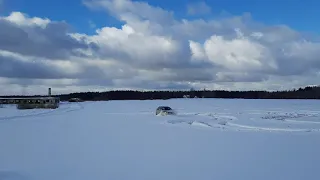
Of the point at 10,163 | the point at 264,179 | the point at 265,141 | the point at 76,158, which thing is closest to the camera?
the point at 264,179

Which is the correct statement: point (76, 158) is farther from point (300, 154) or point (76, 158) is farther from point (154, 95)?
point (154, 95)

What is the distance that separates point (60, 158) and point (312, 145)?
10.8m

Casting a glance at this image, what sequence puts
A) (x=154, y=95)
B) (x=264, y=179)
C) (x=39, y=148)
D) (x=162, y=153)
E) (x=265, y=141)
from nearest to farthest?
(x=264, y=179) → (x=162, y=153) → (x=39, y=148) → (x=265, y=141) → (x=154, y=95)

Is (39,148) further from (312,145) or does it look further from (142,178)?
(312,145)

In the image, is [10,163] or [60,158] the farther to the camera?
[60,158]

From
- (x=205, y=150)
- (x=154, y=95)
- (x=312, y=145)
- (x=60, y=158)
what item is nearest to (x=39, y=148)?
(x=60, y=158)

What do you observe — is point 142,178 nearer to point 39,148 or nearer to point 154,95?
point 39,148

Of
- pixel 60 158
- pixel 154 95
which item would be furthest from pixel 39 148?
pixel 154 95

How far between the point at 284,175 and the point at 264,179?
0.87 m

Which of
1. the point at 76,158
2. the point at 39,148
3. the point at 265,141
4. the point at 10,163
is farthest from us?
the point at 265,141

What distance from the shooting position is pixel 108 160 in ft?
43.8

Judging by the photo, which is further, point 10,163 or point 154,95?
point 154,95

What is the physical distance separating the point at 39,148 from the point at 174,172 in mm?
7717

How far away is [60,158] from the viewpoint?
1388 cm
